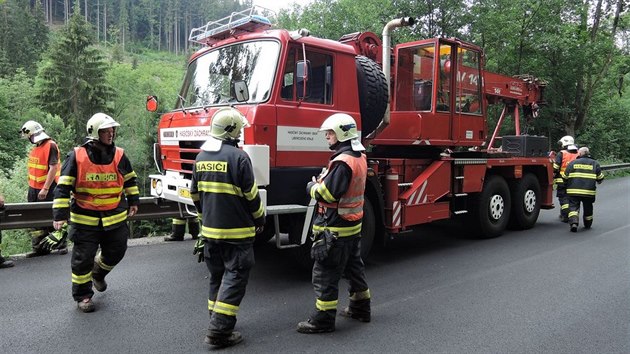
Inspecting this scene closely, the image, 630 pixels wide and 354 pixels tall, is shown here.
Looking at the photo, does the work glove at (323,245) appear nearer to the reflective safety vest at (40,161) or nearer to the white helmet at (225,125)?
the white helmet at (225,125)

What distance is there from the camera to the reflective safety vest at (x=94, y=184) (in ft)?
13.9

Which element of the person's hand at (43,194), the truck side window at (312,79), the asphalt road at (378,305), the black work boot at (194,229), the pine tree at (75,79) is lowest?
the asphalt road at (378,305)

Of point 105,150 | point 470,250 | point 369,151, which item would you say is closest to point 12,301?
point 105,150

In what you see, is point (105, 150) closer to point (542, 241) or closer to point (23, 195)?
point (542, 241)

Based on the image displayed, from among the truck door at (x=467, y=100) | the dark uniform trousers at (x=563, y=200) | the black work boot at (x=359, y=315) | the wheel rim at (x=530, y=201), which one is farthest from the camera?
the dark uniform trousers at (x=563, y=200)

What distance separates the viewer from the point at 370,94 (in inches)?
224

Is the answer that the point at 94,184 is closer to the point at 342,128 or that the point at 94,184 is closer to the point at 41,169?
the point at 342,128

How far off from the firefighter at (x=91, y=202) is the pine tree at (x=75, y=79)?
102 ft

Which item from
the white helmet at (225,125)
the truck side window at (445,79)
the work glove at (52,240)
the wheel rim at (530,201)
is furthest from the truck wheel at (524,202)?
the work glove at (52,240)

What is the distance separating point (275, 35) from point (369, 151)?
2.45 meters

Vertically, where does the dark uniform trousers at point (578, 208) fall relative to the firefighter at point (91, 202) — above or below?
below

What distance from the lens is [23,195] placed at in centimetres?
1514

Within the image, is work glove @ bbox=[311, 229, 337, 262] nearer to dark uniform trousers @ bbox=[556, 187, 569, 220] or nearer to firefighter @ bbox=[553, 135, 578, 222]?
dark uniform trousers @ bbox=[556, 187, 569, 220]

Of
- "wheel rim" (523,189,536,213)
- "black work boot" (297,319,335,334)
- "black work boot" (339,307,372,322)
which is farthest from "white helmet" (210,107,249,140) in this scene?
"wheel rim" (523,189,536,213)
